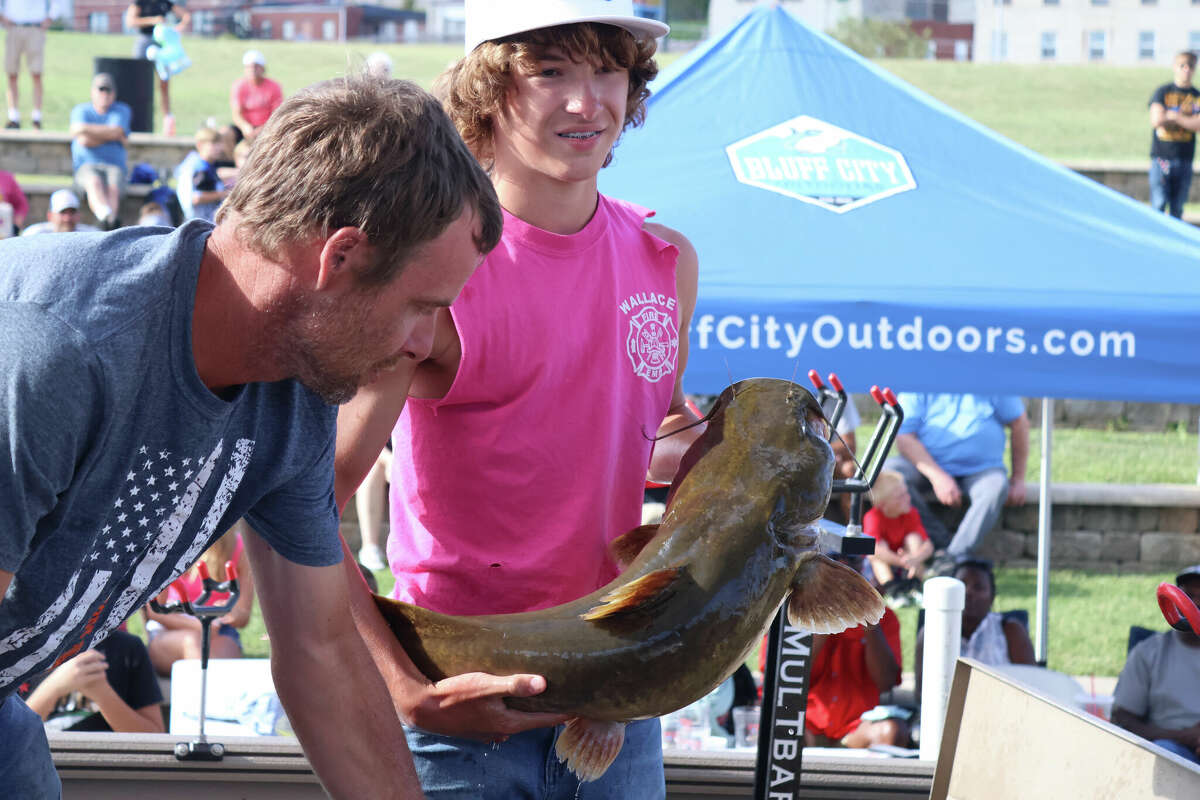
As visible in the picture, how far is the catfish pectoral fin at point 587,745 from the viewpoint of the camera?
6.21 feet

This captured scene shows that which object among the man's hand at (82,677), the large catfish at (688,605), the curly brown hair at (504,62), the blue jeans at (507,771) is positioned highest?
the curly brown hair at (504,62)

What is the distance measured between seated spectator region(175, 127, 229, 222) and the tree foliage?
148 feet

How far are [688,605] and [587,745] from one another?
254 mm

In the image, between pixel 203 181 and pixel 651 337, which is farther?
pixel 203 181

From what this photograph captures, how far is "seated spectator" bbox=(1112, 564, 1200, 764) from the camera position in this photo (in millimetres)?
4840

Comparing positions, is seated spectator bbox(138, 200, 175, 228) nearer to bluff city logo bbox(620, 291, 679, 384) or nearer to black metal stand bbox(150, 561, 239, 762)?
black metal stand bbox(150, 561, 239, 762)

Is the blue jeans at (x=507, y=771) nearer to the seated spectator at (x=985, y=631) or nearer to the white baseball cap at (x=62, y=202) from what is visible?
the seated spectator at (x=985, y=631)

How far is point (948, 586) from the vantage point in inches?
A: 144

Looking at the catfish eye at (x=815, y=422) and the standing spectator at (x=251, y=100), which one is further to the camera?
the standing spectator at (x=251, y=100)

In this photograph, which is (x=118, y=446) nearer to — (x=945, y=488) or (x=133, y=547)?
(x=133, y=547)

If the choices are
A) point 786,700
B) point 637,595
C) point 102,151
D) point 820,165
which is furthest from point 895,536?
point 102,151

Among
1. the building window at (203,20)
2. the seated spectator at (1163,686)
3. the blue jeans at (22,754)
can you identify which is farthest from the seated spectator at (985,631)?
the building window at (203,20)

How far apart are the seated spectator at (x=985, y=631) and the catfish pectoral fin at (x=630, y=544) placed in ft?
12.4

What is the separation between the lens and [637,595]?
5.99 feet
